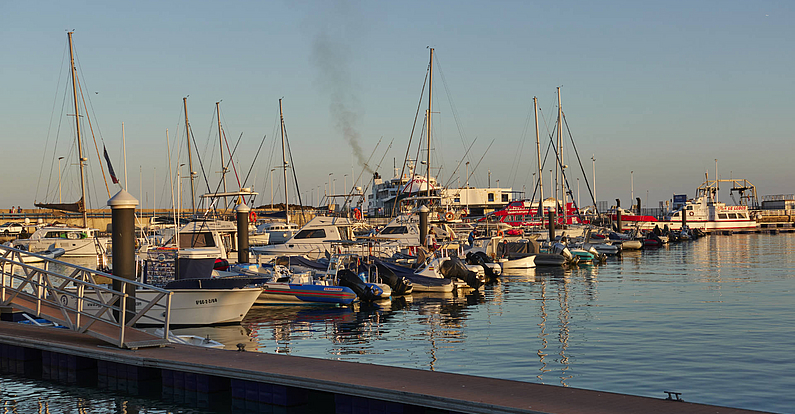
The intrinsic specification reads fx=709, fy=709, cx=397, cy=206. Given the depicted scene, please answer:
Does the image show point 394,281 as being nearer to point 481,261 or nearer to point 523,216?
point 481,261

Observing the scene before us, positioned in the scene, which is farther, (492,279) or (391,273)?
(492,279)

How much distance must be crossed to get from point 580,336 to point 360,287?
32.0 ft

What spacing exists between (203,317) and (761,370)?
14.6 meters

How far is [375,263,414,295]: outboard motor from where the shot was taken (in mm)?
28484

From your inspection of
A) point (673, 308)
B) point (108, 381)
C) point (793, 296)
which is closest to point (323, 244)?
point (673, 308)

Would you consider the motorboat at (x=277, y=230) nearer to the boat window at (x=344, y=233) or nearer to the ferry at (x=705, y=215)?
the boat window at (x=344, y=233)

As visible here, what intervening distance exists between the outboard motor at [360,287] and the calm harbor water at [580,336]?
0.68 metres

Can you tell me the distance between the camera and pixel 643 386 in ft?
42.9

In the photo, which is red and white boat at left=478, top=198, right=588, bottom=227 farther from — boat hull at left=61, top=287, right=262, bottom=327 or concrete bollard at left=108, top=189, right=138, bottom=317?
concrete bollard at left=108, top=189, right=138, bottom=317

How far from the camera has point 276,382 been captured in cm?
1139

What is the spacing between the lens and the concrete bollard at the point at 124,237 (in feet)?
50.8

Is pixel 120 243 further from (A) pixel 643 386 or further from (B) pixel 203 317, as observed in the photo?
(A) pixel 643 386

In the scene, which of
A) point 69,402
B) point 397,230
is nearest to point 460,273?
point 397,230

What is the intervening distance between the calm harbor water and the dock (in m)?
0.67
